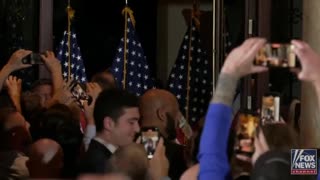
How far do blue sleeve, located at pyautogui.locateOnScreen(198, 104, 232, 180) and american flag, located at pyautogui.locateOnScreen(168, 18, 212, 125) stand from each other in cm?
496

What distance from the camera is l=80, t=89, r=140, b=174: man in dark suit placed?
4.84 metres

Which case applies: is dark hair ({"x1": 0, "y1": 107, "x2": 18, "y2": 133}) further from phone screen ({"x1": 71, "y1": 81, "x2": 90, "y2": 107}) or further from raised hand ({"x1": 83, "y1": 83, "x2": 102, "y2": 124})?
phone screen ({"x1": 71, "y1": 81, "x2": 90, "y2": 107})

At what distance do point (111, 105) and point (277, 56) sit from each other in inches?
69.9

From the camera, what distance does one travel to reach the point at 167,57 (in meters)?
10.1

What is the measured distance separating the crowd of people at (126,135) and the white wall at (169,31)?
316 centimetres

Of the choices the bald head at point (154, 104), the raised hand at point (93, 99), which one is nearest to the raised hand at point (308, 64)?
the raised hand at point (93, 99)

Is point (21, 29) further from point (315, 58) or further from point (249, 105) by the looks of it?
point (315, 58)

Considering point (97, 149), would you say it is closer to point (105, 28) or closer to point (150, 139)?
point (150, 139)

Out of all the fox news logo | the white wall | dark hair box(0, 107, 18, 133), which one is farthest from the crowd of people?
the white wall

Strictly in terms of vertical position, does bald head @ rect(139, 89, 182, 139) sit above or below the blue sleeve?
below

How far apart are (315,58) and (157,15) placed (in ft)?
22.6

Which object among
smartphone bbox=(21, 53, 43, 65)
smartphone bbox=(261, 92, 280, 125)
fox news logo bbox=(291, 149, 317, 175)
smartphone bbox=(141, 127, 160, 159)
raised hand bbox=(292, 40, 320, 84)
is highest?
raised hand bbox=(292, 40, 320, 84)

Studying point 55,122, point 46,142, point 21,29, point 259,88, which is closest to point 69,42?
point 21,29

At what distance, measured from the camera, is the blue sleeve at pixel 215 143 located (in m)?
3.32
